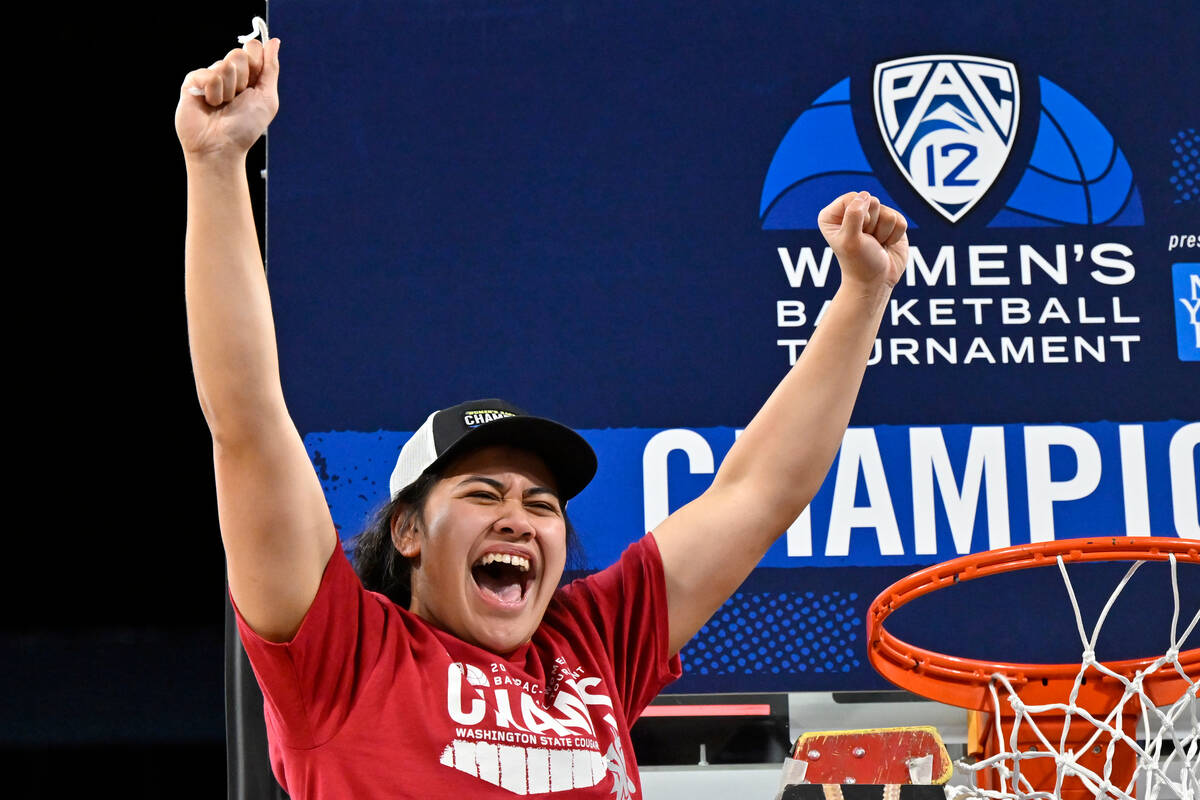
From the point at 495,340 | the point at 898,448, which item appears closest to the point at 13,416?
the point at 495,340

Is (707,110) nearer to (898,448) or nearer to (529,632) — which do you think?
(898,448)

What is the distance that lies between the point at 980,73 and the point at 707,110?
53cm

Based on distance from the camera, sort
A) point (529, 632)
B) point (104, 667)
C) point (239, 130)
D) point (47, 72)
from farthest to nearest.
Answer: point (104, 667), point (47, 72), point (529, 632), point (239, 130)

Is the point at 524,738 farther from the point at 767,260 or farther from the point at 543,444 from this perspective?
the point at 767,260

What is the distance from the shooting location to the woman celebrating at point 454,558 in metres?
1.37

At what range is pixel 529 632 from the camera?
5.42 ft

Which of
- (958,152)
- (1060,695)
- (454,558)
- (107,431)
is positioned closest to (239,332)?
(454,558)

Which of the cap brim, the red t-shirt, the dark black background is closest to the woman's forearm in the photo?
the red t-shirt

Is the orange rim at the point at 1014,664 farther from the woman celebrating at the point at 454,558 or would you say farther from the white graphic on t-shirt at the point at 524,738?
the white graphic on t-shirt at the point at 524,738

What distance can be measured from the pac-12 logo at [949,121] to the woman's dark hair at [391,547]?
1162 millimetres

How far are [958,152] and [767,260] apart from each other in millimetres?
427

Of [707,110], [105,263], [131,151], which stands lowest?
[707,110]

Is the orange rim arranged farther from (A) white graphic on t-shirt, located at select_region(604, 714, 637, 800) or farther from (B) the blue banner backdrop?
(A) white graphic on t-shirt, located at select_region(604, 714, 637, 800)

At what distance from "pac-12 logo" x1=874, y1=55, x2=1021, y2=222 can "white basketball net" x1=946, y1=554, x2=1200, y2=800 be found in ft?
2.81
